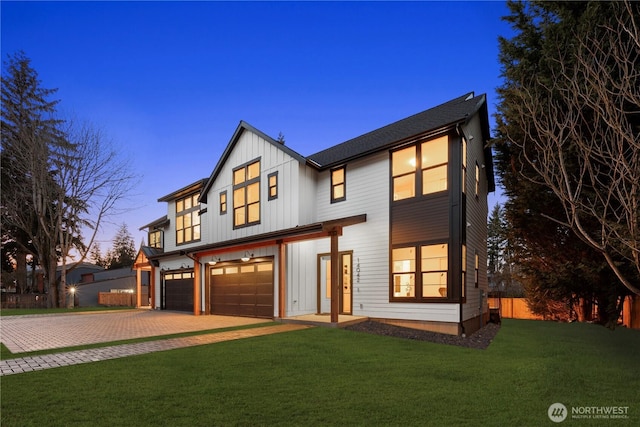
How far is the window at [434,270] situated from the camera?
1082 centimetres

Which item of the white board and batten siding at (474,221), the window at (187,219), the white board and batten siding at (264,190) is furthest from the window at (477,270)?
the window at (187,219)

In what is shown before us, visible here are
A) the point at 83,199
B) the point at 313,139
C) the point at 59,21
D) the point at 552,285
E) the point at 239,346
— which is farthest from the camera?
the point at 313,139

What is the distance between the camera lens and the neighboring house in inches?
430

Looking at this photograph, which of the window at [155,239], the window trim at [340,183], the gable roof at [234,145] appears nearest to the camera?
the window trim at [340,183]

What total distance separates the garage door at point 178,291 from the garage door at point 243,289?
9.35 feet

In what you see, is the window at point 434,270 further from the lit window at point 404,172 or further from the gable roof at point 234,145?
the gable roof at point 234,145

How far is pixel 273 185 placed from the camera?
15.5 metres

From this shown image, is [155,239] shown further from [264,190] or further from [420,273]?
[420,273]

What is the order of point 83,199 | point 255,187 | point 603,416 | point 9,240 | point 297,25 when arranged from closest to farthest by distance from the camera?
point 603,416 < point 255,187 < point 297,25 < point 83,199 < point 9,240

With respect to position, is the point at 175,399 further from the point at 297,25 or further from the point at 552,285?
the point at 297,25

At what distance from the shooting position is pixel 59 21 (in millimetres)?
19609

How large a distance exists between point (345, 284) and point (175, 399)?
877 centimetres

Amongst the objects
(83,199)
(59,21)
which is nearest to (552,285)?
(59,21)

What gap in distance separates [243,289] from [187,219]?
7938mm
